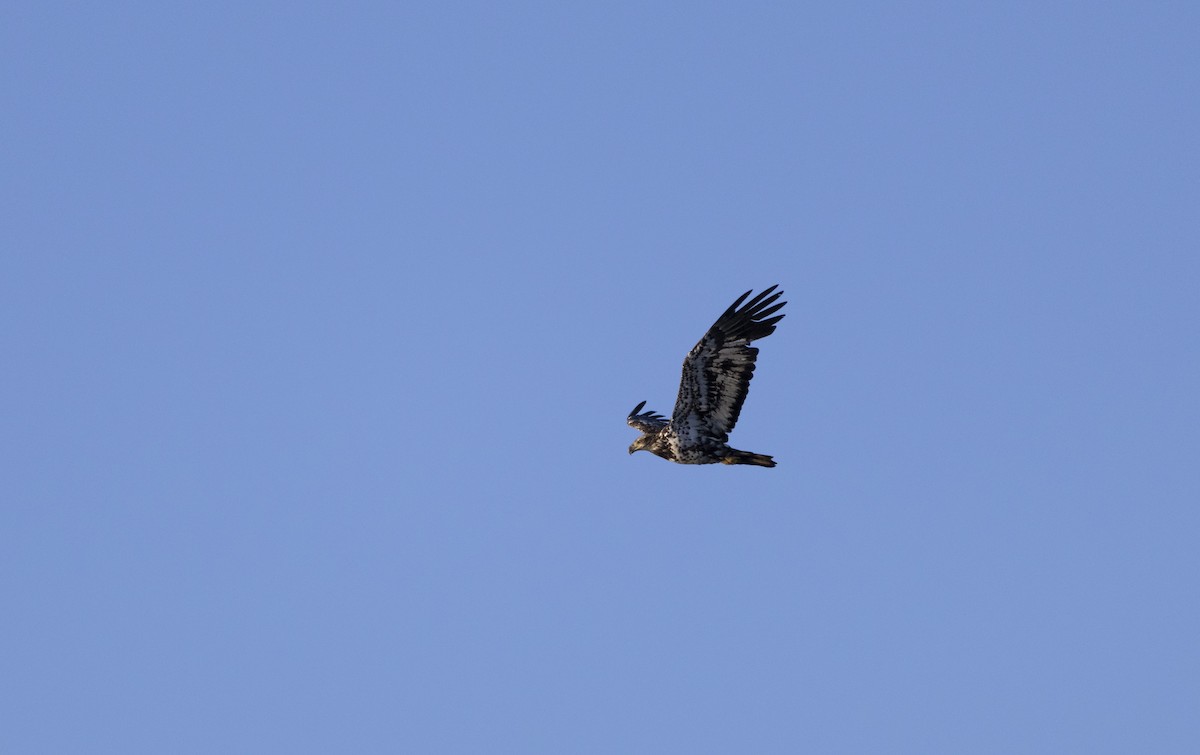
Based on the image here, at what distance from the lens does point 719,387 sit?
3716 cm

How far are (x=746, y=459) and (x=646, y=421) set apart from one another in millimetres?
5034

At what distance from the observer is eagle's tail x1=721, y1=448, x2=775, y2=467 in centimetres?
3691

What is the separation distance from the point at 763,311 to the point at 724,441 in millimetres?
2996

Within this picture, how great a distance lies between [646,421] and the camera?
41.9 m

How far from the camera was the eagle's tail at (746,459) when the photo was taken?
1453 inches

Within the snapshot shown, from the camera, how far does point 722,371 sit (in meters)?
37.0

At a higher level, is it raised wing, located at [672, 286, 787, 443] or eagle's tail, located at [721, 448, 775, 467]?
raised wing, located at [672, 286, 787, 443]

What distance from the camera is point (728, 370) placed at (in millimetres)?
36938

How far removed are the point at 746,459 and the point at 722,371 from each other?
1.92 meters

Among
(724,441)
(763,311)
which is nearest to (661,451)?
(724,441)

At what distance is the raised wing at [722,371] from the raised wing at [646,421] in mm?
2104

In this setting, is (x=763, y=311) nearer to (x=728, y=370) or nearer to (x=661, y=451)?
(x=728, y=370)

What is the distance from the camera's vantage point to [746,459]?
37312 millimetres

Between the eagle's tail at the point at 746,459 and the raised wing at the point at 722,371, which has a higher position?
the raised wing at the point at 722,371
